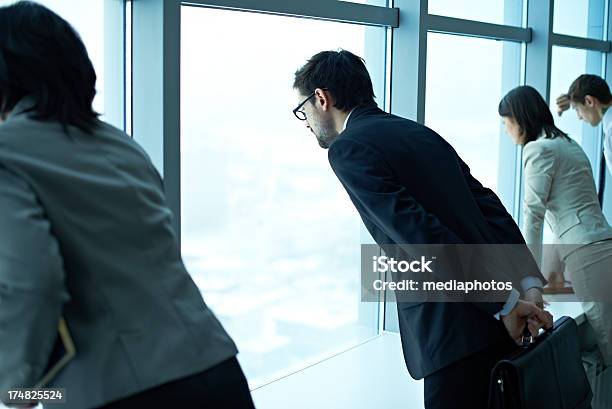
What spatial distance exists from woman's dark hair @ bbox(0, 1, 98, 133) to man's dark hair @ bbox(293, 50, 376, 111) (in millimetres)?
869

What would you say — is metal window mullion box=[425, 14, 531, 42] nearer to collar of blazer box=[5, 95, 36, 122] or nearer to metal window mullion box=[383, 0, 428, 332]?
metal window mullion box=[383, 0, 428, 332]

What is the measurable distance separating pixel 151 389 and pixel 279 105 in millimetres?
1927

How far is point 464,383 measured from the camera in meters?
1.81

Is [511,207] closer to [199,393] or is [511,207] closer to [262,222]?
[262,222]

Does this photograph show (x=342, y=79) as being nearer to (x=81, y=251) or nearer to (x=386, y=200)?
(x=386, y=200)

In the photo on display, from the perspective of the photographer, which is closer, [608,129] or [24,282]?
[24,282]

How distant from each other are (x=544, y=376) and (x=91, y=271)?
49.5 inches

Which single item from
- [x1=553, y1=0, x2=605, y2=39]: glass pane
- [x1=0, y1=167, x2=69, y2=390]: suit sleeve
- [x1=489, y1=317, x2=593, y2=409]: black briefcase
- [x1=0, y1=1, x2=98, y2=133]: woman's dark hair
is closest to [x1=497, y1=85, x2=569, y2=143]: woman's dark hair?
[x1=489, y1=317, x2=593, y2=409]: black briefcase

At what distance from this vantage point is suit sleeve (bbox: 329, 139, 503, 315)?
172cm

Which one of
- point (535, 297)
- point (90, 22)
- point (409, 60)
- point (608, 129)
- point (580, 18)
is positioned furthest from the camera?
point (580, 18)

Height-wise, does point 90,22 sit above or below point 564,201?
above

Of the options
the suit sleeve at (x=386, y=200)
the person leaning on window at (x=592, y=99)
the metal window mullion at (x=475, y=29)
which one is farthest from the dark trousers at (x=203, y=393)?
the person leaning on window at (x=592, y=99)

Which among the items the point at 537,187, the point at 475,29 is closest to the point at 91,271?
the point at 537,187

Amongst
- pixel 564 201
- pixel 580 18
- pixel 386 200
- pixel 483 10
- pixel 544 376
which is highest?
pixel 580 18
